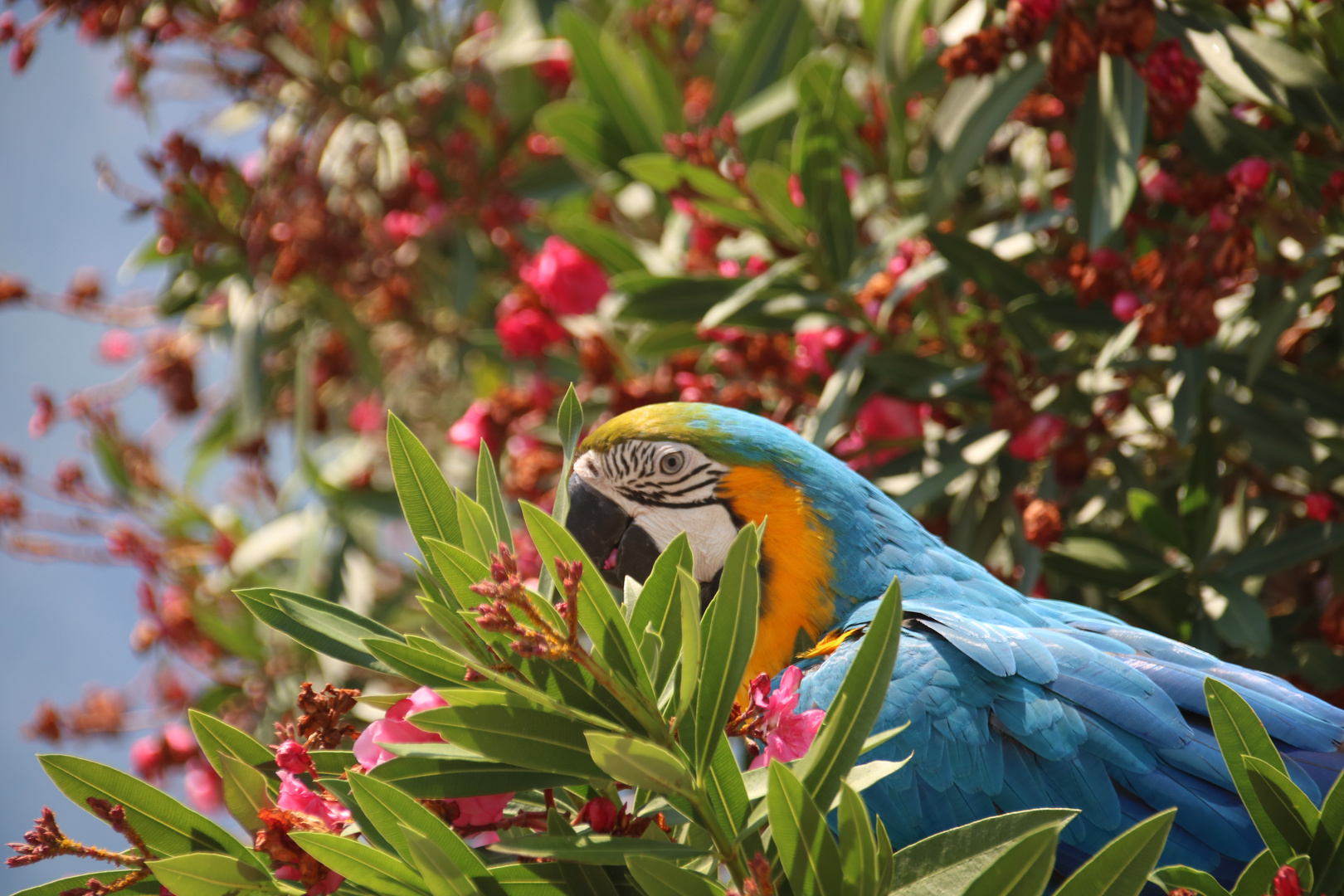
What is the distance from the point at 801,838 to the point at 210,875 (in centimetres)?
56

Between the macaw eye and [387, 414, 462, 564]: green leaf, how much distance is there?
0.57m

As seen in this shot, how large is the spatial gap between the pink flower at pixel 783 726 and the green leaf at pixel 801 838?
0.16 metres

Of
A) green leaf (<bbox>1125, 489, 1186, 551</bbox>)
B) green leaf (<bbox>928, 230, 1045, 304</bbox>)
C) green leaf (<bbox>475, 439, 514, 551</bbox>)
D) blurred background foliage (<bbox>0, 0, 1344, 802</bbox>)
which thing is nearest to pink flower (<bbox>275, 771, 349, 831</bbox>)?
green leaf (<bbox>475, 439, 514, 551</bbox>)

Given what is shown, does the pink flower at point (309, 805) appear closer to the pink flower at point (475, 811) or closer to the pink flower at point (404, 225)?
the pink flower at point (475, 811)

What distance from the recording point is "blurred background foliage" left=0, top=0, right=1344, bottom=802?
175 cm

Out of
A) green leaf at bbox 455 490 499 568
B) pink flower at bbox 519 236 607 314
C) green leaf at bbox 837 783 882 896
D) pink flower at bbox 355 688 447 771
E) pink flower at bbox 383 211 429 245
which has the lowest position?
green leaf at bbox 837 783 882 896

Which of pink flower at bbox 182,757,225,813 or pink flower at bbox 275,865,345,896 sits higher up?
pink flower at bbox 275,865,345,896

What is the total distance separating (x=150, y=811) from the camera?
41.4 inches

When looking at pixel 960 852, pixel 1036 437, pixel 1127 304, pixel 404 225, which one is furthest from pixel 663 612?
pixel 404 225

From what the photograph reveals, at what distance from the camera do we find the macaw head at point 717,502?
1567 mm

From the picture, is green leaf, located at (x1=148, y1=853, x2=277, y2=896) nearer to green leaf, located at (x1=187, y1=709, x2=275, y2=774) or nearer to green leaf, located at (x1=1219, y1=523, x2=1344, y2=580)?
green leaf, located at (x1=187, y1=709, x2=275, y2=774)

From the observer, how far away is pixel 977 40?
5.83 feet

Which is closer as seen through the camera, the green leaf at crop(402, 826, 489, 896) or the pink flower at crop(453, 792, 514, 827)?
the green leaf at crop(402, 826, 489, 896)

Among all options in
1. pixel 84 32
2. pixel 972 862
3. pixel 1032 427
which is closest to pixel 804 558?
pixel 1032 427
